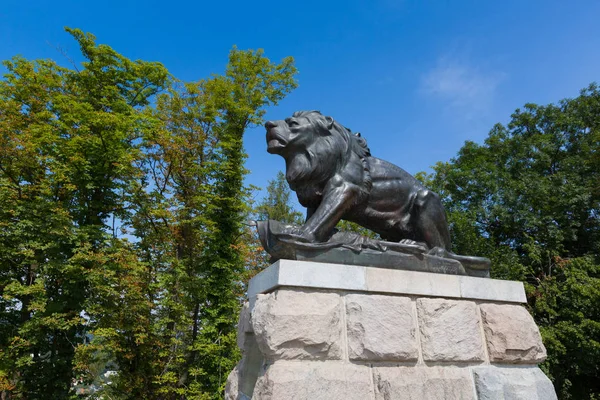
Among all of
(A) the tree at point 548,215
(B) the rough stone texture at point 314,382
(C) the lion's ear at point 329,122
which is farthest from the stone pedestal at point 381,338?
(A) the tree at point 548,215

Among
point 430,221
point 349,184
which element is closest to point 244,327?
point 349,184

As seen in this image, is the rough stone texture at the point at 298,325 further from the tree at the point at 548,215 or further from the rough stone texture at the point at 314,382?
the tree at the point at 548,215

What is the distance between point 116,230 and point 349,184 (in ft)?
35.1

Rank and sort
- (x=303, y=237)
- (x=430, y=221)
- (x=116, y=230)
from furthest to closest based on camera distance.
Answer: (x=116, y=230) → (x=430, y=221) → (x=303, y=237)

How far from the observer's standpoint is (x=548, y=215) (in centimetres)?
1502

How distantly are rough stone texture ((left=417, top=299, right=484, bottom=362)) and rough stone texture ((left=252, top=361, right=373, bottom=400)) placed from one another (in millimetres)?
564

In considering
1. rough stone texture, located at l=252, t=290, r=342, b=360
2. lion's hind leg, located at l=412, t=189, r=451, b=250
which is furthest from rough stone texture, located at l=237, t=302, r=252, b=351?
lion's hind leg, located at l=412, t=189, r=451, b=250

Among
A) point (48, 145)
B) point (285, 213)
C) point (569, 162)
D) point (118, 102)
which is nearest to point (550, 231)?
point (569, 162)

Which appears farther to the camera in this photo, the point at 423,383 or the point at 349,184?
the point at 349,184

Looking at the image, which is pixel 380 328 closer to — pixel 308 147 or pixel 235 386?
pixel 235 386

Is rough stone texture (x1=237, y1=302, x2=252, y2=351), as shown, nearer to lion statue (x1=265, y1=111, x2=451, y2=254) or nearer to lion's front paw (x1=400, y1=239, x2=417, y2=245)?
lion statue (x1=265, y1=111, x2=451, y2=254)

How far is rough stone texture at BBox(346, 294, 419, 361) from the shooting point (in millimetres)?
2717

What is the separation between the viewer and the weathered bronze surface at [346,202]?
121 inches

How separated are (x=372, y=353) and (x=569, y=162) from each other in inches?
660
